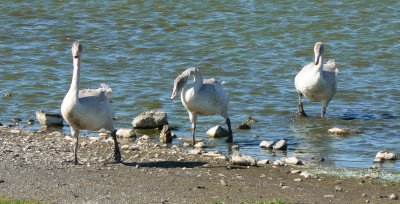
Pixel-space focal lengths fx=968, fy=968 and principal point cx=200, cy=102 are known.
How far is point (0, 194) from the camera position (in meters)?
10.8

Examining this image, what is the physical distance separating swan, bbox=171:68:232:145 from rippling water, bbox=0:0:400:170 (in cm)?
53

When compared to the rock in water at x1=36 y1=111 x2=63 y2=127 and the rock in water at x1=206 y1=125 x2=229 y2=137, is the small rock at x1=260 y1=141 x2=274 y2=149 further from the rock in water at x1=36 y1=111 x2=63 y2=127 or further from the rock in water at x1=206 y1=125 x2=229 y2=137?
the rock in water at x1=36 y1=111 x2=63 y2=127

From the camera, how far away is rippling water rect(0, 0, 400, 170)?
17.2m

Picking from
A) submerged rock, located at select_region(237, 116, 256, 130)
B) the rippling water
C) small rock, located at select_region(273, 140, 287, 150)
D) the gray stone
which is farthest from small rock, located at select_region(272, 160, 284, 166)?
submerged rock, located at select_region(237, 116, 256, 130)

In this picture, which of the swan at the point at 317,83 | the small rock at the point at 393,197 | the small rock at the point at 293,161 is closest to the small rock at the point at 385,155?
the small rock at the point at 293,161

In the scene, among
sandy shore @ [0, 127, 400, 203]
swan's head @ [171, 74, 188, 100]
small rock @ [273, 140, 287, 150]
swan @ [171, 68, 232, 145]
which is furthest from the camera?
swan's head @ [171, 74, 188, 100]

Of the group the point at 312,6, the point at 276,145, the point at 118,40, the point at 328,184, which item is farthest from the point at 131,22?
the point at 328,184

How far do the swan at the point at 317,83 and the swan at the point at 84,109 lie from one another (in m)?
5.77

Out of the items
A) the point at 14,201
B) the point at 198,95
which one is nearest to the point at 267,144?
the point at 198,95

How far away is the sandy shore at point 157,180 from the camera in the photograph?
11.0m

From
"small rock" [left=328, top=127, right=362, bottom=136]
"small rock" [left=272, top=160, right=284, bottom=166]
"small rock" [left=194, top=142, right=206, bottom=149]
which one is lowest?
"small rock" [left=328, top=127, right=362, bottom=136]

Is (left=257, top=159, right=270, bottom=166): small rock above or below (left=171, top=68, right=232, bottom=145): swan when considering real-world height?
below

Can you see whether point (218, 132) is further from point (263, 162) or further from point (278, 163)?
point (278, 163)

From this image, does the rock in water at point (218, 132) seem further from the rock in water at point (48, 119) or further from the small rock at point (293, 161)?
the rock in water at point (48, 119)
